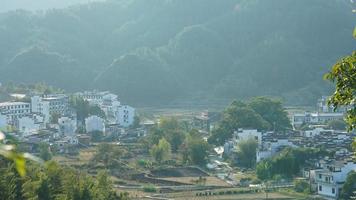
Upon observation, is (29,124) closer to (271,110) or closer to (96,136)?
(96,136)

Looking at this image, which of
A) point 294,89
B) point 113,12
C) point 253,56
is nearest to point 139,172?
point 294,89

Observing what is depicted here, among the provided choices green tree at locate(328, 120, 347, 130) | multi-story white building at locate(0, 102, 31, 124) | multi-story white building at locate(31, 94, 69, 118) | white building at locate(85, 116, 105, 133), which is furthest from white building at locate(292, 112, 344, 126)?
multi-story white building at locate(0, 102, 31, 124)

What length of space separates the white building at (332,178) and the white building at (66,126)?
44.3 ft

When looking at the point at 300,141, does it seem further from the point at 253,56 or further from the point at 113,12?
the point at 113,12

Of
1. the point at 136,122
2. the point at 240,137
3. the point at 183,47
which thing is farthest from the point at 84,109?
the point at 183,47

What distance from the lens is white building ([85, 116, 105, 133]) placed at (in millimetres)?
29719

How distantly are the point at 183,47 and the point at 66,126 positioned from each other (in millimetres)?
25250

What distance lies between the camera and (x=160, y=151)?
77.8 ft

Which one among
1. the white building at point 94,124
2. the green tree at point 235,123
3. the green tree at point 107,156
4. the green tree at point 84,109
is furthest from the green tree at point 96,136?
the green tree at point 107,156

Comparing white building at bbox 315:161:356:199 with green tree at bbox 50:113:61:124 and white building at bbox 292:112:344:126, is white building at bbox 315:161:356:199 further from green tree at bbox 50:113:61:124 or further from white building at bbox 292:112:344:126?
green tree at bbox 50:113:61:124

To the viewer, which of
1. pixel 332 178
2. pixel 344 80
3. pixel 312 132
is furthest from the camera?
pixel 312 132

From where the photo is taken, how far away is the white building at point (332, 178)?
18.5 m

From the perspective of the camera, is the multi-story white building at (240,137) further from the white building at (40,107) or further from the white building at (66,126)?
the white building at (40,107)

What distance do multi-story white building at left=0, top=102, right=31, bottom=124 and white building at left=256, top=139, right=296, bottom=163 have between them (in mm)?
11463
